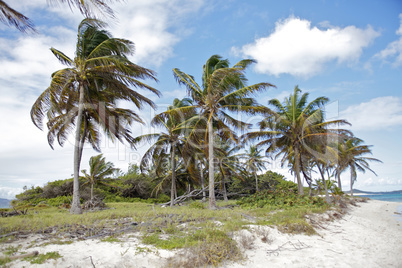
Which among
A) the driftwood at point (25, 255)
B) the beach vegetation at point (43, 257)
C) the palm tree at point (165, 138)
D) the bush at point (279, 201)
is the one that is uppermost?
the palm tree at point (165, 138)

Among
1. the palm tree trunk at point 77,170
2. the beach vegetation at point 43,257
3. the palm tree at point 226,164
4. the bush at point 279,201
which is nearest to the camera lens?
the beach vegetation at point 43,257

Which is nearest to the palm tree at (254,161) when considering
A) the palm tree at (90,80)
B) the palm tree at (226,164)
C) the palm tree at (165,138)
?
the palm tree at (226,164)

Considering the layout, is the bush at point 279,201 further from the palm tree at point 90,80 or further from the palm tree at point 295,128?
the palm tree at point 90,80

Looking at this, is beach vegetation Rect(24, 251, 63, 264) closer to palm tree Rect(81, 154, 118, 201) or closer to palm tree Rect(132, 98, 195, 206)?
palm tree Rect(132, 98, 195, 206)

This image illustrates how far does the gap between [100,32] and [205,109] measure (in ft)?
22.4

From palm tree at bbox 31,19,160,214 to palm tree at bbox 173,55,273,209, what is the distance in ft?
12.2

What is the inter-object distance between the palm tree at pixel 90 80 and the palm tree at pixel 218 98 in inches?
146

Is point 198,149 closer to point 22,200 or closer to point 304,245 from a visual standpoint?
point 304,245

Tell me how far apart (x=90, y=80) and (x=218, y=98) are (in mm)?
7106

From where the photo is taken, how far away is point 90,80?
11477 millimetres

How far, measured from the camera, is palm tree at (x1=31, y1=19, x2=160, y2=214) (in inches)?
396

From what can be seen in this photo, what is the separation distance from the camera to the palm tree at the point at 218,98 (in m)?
12.6

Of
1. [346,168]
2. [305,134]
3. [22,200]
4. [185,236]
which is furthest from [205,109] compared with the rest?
[346,168]

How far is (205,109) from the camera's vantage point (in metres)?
13.8
